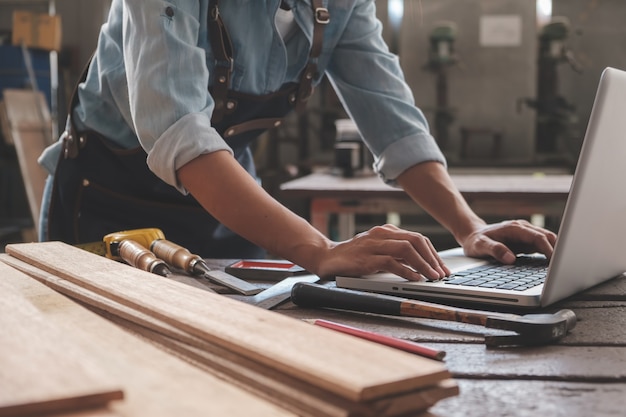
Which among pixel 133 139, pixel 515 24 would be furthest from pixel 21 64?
pixel 133 139

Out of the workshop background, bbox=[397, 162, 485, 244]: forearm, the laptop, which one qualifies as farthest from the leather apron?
the workshop background

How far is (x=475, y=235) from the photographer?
1.39 metres

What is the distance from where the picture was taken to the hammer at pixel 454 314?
78 centimetres

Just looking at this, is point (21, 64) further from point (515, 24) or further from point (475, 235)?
point (475, 235)

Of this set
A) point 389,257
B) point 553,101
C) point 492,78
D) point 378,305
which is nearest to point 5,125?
point 492,78

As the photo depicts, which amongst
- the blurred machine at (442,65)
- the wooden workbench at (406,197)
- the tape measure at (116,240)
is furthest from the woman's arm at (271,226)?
the blurred machine at (442,65)

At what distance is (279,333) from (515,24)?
636 cm

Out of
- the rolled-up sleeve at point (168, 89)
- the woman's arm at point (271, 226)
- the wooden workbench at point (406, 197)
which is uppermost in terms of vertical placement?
the rolled-up sleeve at point (168, 89)

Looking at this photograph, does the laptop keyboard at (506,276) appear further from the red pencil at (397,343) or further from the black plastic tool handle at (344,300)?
the red pencil at (397,343)

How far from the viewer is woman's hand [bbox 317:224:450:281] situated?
1060mm

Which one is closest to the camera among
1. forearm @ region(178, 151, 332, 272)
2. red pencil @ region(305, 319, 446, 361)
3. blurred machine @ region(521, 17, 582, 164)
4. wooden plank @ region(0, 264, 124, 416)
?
wooden plank @ region(0, 264, 124, 416)

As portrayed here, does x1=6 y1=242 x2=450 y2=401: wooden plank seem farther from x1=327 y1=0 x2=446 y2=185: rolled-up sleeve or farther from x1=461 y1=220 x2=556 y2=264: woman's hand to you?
x1=327 y1=0 x2=446 y2=185: rolled-up sleeve

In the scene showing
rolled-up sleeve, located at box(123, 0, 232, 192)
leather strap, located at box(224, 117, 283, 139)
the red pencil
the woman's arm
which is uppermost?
rolled-up sleeve, located at box(123, 0, 232, 192)

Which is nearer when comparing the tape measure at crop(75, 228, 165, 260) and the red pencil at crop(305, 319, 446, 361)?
the red pencil at crop(305, 319, 446, 361)
